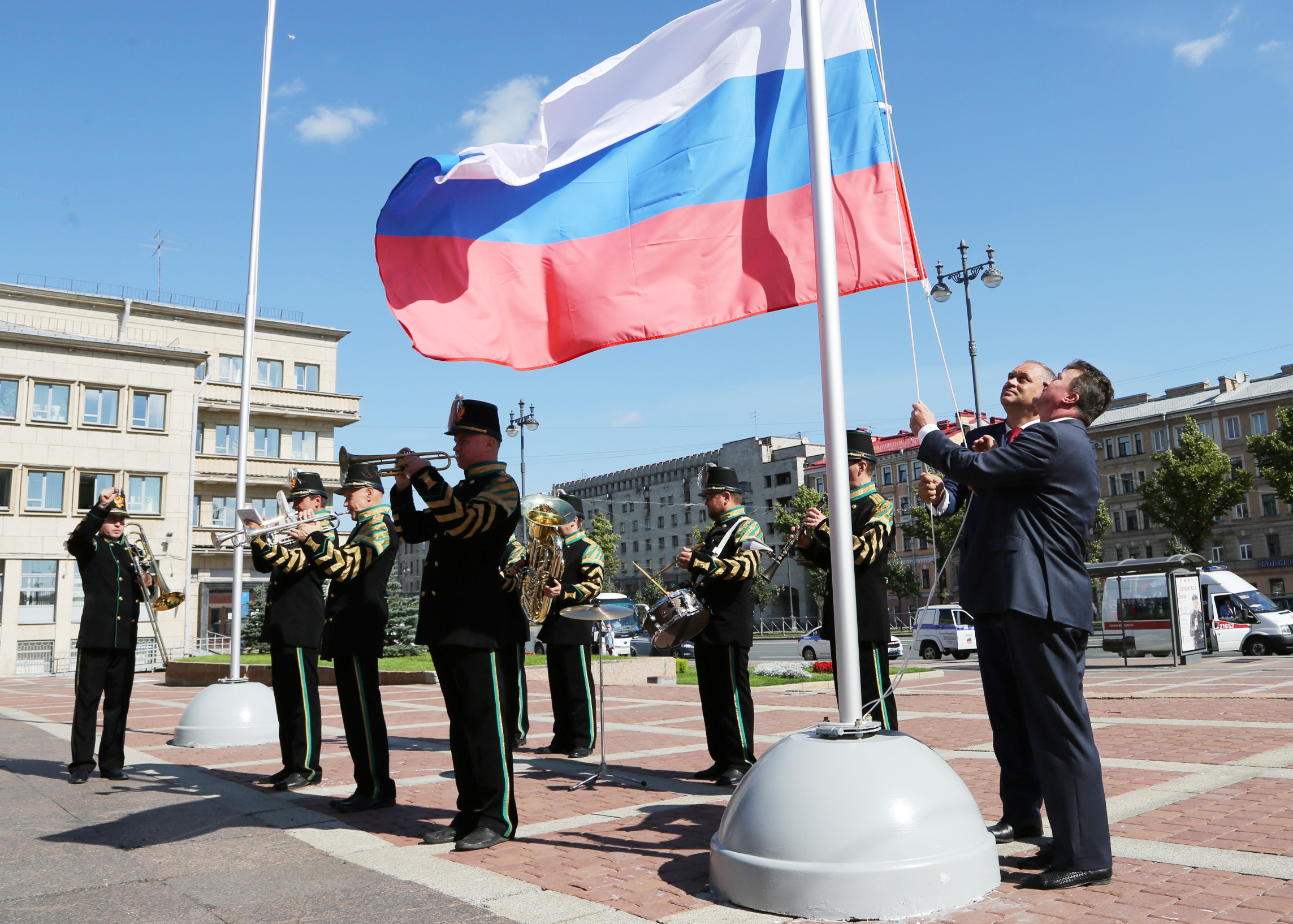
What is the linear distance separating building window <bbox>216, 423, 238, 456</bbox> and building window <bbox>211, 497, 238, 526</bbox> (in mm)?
2448

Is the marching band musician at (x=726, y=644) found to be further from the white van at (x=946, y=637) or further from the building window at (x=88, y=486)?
the building window at (x=88, y=486)

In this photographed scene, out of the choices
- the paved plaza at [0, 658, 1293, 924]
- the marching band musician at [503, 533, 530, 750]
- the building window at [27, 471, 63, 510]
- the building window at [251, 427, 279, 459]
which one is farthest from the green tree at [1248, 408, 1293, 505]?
the building window at [27, 471, 63, 510]

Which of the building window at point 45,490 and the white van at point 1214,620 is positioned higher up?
the building window at point 45,490

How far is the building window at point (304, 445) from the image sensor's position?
55094 mm

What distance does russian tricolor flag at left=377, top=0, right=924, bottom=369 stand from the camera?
5.48m

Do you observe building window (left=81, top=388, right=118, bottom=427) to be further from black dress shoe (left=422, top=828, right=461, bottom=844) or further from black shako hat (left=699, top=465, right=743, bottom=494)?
black dress shoe (left=422, top=828, right=461, bottom=844)

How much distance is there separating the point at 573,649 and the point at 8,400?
39306 millimetres

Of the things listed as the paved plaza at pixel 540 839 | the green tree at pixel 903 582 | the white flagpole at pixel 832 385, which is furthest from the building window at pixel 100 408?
the green tree at pixel 903 582

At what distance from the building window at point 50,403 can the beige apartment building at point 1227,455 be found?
59710 mm

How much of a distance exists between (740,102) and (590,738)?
5899 millimetres

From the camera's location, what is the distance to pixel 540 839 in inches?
211

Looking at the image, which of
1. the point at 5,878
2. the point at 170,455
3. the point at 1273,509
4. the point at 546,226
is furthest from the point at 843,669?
the point at 1273,509

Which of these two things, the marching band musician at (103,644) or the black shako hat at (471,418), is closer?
the black shako hat at (471,418)

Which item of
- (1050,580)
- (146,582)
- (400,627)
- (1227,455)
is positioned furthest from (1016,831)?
(1227,455)
